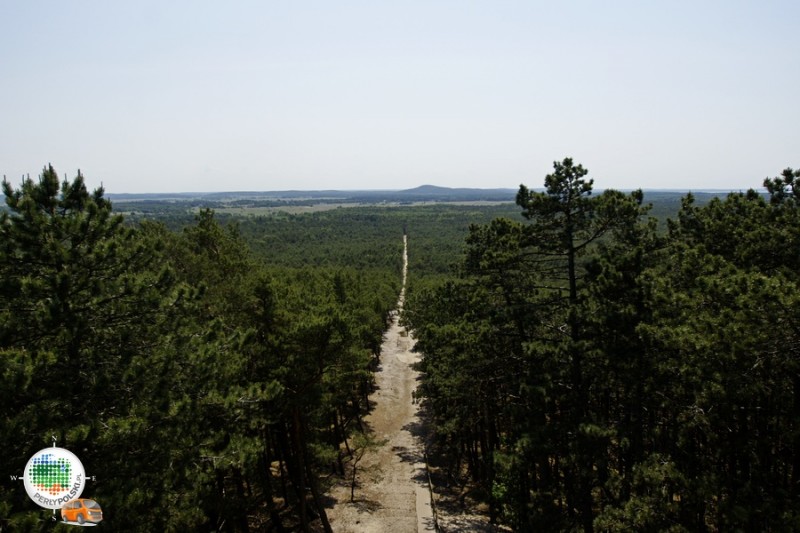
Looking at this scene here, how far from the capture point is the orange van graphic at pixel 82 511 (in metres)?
6.52

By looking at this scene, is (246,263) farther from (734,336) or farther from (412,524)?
(734,336)

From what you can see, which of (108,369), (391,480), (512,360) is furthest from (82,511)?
(391,480)

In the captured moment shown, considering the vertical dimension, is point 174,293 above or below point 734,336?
above

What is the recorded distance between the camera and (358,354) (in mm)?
16391

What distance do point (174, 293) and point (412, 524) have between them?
49.8 ft

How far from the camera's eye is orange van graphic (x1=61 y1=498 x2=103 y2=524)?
6.52 meters

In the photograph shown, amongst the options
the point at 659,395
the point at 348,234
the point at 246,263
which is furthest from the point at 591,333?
the point at 348,234

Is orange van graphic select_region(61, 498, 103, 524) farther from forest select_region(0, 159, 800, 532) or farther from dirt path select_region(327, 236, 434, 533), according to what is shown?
dirt path select_region(327, 236, 434, 533)

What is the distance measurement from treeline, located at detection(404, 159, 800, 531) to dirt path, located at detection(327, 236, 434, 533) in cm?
693

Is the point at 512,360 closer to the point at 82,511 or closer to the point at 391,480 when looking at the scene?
the point at 82,511

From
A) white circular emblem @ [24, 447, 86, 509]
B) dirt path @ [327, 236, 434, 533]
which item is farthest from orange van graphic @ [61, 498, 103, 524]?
dirt path @ [327, 236, 434, 533]

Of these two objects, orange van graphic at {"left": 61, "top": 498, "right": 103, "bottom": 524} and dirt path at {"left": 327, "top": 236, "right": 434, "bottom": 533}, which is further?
dirt path at {"left": 327, "top": 236, "right": 434, "bottom": 533}

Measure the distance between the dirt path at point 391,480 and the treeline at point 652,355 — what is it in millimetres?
6934

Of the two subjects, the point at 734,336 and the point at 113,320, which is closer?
the point at 734,336
